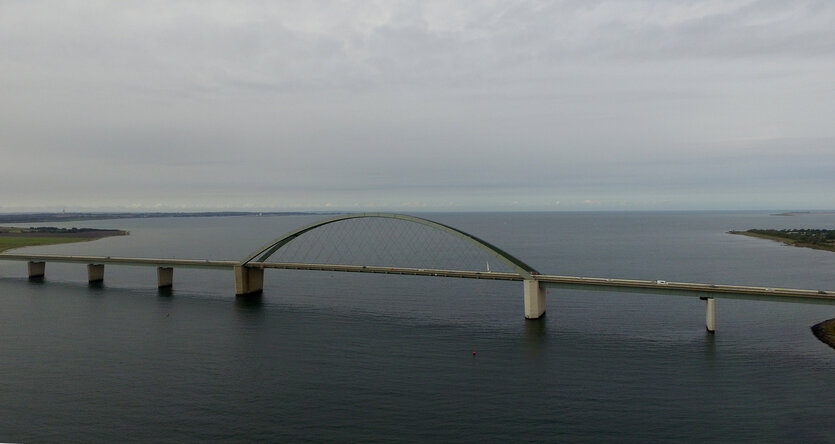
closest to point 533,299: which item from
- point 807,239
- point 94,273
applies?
point 94,273

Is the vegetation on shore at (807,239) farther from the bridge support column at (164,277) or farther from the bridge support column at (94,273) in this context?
the bridge support column at (94,273)

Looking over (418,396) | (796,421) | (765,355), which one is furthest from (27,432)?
(765,355)

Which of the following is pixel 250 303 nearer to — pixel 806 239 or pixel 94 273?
pixel 94 273

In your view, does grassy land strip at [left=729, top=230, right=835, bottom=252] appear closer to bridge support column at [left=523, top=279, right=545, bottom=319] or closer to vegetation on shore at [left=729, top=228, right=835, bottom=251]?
vegetation on shore at [left=729, top=228, right=835, bottom=251]

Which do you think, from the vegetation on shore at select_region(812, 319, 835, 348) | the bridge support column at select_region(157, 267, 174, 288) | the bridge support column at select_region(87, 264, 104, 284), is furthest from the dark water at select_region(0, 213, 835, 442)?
the bridge support column at select_region(87, 264, 104, 284)

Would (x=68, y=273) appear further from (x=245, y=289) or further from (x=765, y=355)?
(x=765, y=355)

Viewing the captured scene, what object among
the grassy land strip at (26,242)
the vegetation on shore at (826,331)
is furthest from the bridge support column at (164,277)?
the grassy land strip at (26,242)
